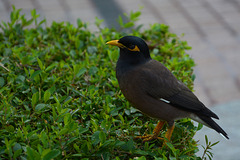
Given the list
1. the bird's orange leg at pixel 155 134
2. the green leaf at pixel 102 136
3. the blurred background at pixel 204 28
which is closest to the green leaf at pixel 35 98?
the green leaf at pixel 102 136

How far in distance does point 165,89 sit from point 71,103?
34.3 inches

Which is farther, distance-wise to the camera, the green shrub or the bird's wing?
the bird's wing

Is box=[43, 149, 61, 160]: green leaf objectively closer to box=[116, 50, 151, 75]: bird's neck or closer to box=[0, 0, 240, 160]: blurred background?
box=[116, 50, 151, 75]: bird's neck

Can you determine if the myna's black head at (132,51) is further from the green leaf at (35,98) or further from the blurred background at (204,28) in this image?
the blurred background at (204,28)

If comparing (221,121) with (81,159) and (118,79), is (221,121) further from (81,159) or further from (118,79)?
(81,159)

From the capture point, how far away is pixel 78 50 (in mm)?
4180

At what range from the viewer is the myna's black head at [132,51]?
132 inches

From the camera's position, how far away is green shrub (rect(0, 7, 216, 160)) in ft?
8.49

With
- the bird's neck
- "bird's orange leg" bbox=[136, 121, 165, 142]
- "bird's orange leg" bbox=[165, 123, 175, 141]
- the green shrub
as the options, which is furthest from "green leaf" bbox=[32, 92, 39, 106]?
"bird's orange leg" bbox=[165, 123, 175, 141]

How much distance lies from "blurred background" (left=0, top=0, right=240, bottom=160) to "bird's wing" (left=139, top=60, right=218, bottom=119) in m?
2.73

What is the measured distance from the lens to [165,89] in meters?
3.32

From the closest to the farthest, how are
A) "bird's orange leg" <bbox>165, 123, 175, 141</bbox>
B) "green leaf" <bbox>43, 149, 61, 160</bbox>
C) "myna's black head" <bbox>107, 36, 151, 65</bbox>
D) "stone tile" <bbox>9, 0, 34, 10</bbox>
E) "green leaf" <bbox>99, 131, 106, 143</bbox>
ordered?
"green leaf" <bbox>43, 149, 61, 160</bbox>
"green leaf" <bbox>99, 131, 106, 143</bbox>
"bird's orange leg" <bbox>165, 123, 175, 141</bbox>
"myna's black head" <bbox>107, 36, 151, 65</bbox>
"stone tile" <bbox>9, 0, 34, 10</bbox>

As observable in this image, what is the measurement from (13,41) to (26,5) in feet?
15.6

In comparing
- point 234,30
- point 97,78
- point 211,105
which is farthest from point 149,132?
point 234,30
